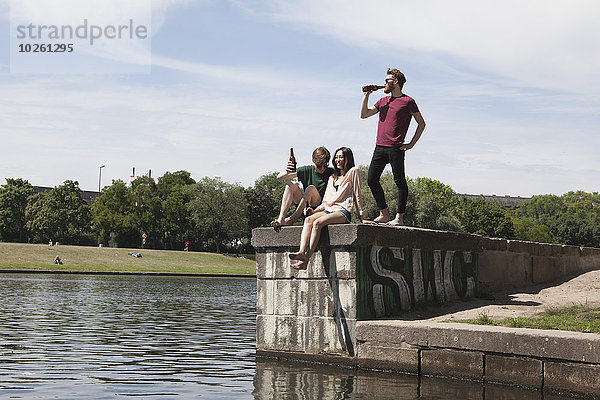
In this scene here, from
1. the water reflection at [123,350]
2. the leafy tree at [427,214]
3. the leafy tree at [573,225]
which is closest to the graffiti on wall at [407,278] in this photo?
the water reflection at [123,350]

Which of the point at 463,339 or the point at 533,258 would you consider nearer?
the point at 463,339

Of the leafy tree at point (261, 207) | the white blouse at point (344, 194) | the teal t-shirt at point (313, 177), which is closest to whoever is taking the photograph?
the white blouse at point (344, 194)

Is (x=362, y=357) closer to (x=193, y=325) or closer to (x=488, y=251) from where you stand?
(x=488, y=251)

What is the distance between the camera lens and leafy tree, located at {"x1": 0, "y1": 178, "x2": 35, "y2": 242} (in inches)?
3676

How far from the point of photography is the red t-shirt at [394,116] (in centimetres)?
1159

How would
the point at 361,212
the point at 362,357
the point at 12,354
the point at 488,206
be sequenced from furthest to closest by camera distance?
1. the point at 488,206
2. the point at 12,354
3. the point at 361,212
4. the point at 362,357

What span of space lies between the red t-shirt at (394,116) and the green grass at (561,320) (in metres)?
3.03

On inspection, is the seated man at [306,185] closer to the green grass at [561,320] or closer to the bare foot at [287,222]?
the bare foot at [287,222]

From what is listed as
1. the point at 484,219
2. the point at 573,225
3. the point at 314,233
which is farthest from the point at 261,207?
the point at 314,233

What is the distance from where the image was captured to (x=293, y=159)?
11.5 metres

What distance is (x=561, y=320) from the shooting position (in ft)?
31.6

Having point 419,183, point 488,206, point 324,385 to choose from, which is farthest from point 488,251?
point 488,206

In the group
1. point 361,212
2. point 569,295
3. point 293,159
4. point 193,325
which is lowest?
point 193,325

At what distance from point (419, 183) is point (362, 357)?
248 feet
